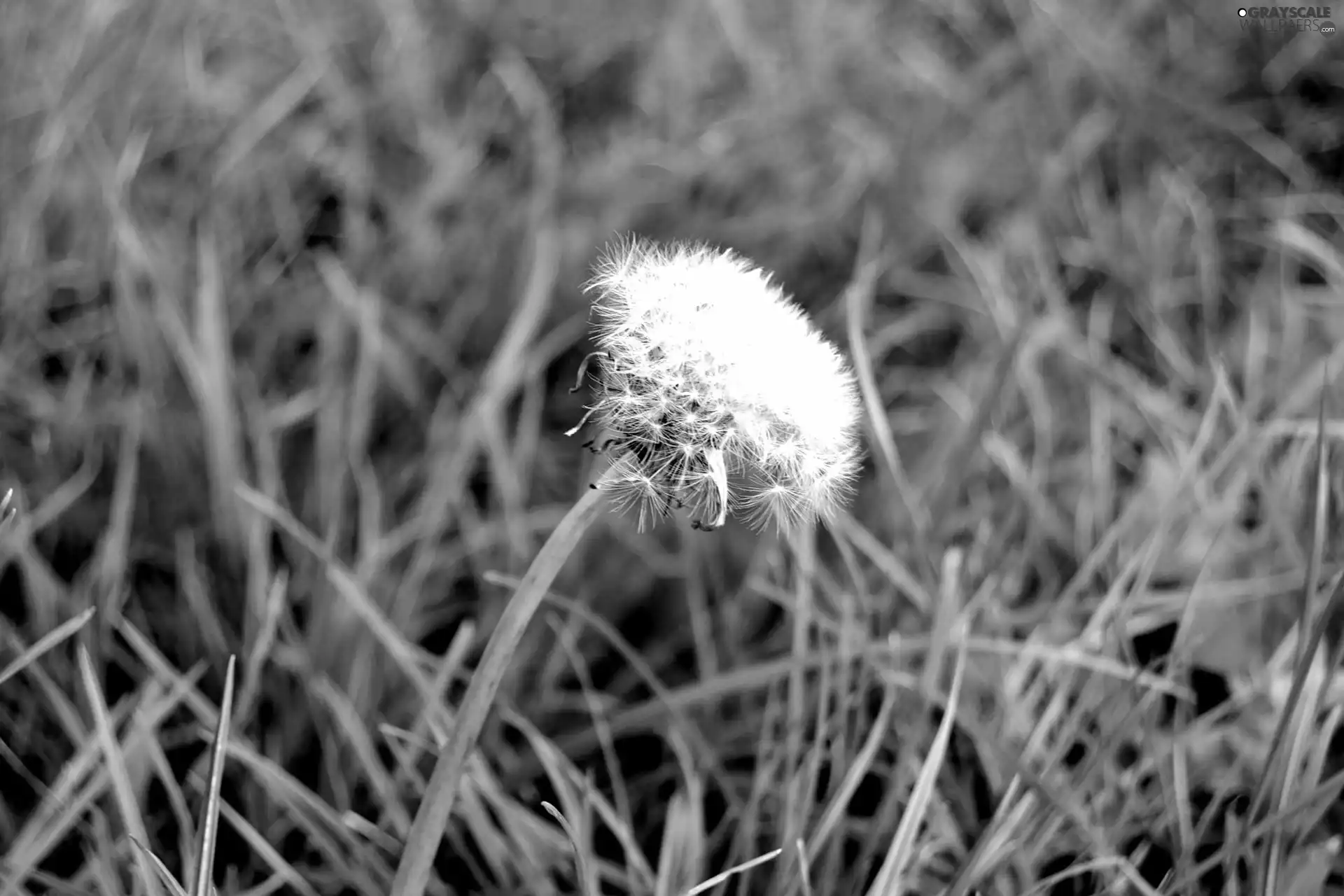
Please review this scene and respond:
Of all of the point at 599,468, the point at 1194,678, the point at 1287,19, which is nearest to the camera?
the point at 599,468

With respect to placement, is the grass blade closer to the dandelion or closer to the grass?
the grass

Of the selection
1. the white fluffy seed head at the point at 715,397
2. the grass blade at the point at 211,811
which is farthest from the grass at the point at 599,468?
the white fluffy seed head at the point at 715,397

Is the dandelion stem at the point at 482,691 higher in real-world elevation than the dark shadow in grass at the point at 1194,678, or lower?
higher

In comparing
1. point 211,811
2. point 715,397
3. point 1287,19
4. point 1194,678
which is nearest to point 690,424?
point 715,397

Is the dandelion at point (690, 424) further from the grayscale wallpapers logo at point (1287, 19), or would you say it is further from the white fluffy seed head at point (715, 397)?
the grayscale wallpapers logo at point (1287, 19)

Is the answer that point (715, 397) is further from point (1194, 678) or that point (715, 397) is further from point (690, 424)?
point (1194, 678)

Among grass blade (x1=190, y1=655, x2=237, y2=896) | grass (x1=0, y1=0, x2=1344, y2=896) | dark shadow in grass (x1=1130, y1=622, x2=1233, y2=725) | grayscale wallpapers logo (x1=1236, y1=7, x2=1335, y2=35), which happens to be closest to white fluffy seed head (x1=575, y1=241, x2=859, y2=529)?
grass (x1=0, y1=0, x2=1344, y2=896)

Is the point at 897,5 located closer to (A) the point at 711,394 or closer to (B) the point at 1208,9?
(B) the point at 1208,9

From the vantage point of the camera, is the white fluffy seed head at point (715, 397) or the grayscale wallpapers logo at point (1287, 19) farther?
the grayscale wallpapers logo at point (1287, 19)

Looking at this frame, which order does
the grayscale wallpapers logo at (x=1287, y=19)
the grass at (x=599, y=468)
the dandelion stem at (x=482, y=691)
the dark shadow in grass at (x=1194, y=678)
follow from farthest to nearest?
1. the grayscale wallpapers logo at (x=1287, y=19)
2. the dark shadow in grass at (x=1194, y=678)
3. the grass at (x=599, y=468)
4. the dandelion stem at (x=482, y=691)
